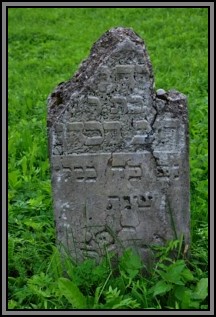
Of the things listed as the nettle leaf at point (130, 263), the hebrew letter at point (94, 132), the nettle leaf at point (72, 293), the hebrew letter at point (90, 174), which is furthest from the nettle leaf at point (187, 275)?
the hebrew letter at point (94, 132)

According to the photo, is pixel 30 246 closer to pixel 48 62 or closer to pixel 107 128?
pixel 107 128

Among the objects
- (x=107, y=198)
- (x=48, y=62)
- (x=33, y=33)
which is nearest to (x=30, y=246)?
(x=107, y=198)

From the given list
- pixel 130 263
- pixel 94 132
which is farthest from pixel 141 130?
pixel 130 263

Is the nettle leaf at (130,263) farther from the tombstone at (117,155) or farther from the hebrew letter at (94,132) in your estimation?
the hebrew letter at (94,132)

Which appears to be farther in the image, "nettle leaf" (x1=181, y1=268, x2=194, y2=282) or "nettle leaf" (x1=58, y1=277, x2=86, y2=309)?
"nettle leaf" (x1=181, y1=268, x2=194, y2=282)

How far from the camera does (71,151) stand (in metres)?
3.88

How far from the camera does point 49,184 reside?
5.20 m

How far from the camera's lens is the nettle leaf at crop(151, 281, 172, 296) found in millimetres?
3615

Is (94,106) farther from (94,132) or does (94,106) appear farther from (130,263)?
(130,263)

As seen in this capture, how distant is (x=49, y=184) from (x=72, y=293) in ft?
5.50

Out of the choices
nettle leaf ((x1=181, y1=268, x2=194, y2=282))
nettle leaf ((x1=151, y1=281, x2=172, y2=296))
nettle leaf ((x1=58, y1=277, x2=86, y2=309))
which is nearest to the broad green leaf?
nettle leaf ((x1=181, y1=268, x2=194, y2=282))

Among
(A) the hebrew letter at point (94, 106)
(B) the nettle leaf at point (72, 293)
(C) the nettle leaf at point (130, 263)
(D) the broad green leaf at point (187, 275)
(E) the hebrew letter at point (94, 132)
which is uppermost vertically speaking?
(A) the hebrew letter at point (94, 106)

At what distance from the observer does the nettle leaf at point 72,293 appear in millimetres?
3610

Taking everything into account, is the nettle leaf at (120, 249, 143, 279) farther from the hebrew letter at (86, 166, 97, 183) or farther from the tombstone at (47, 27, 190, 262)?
the hebrew letter at (86, 166, 97, 183)
